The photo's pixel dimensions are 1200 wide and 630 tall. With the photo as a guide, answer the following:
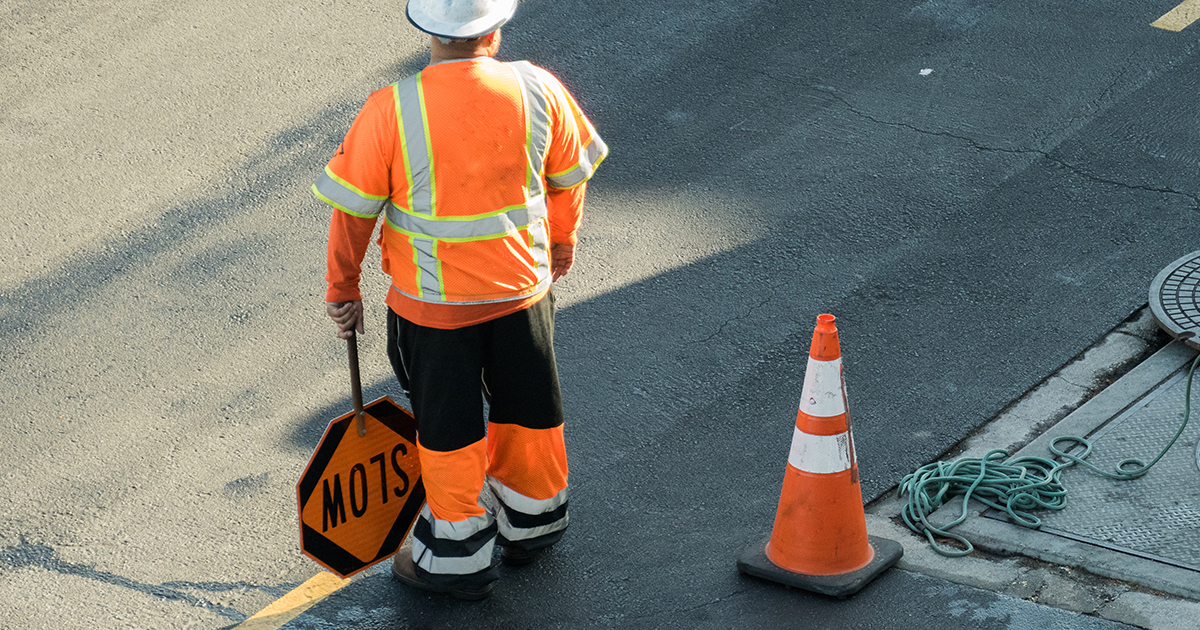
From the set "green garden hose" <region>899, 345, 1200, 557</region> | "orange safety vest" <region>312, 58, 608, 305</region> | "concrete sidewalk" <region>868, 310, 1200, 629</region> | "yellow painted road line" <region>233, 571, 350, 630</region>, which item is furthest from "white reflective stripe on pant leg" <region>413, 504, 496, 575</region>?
"green garden hose" <region>899, 345, 1200, 557</region>

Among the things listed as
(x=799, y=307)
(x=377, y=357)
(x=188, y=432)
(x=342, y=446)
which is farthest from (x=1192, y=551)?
(x=188, y=432)

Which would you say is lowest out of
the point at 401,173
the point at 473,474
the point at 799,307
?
the point at 799,307

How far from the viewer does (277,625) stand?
4.20 meters

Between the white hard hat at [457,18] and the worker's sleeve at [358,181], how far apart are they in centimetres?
26

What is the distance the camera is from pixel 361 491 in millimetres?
4230

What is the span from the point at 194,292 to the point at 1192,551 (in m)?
4.34

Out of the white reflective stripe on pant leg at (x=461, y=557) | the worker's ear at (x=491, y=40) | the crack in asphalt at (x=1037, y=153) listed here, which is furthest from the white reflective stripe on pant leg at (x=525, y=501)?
the crack in asphalt at (x=1037, y=153)

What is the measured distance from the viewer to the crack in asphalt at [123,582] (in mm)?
4316

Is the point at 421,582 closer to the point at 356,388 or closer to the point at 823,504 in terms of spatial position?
the point at 356,388

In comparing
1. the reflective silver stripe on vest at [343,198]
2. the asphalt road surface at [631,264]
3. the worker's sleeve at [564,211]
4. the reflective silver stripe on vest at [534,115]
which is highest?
the reflective silver stripe on vest at [534,115]

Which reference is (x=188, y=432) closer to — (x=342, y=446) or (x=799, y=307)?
(x=342, y=446)

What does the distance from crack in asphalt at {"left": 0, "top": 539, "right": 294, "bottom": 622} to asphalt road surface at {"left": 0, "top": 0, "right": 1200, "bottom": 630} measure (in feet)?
0.03

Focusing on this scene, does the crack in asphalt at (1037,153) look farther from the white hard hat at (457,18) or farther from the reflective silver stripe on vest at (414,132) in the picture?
the reflective silver stripe on vest at (414,132)

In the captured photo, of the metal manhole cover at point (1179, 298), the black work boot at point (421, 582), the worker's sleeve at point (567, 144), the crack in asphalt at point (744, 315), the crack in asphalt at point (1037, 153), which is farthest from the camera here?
the crack in asphalt at point (1037, 153)
